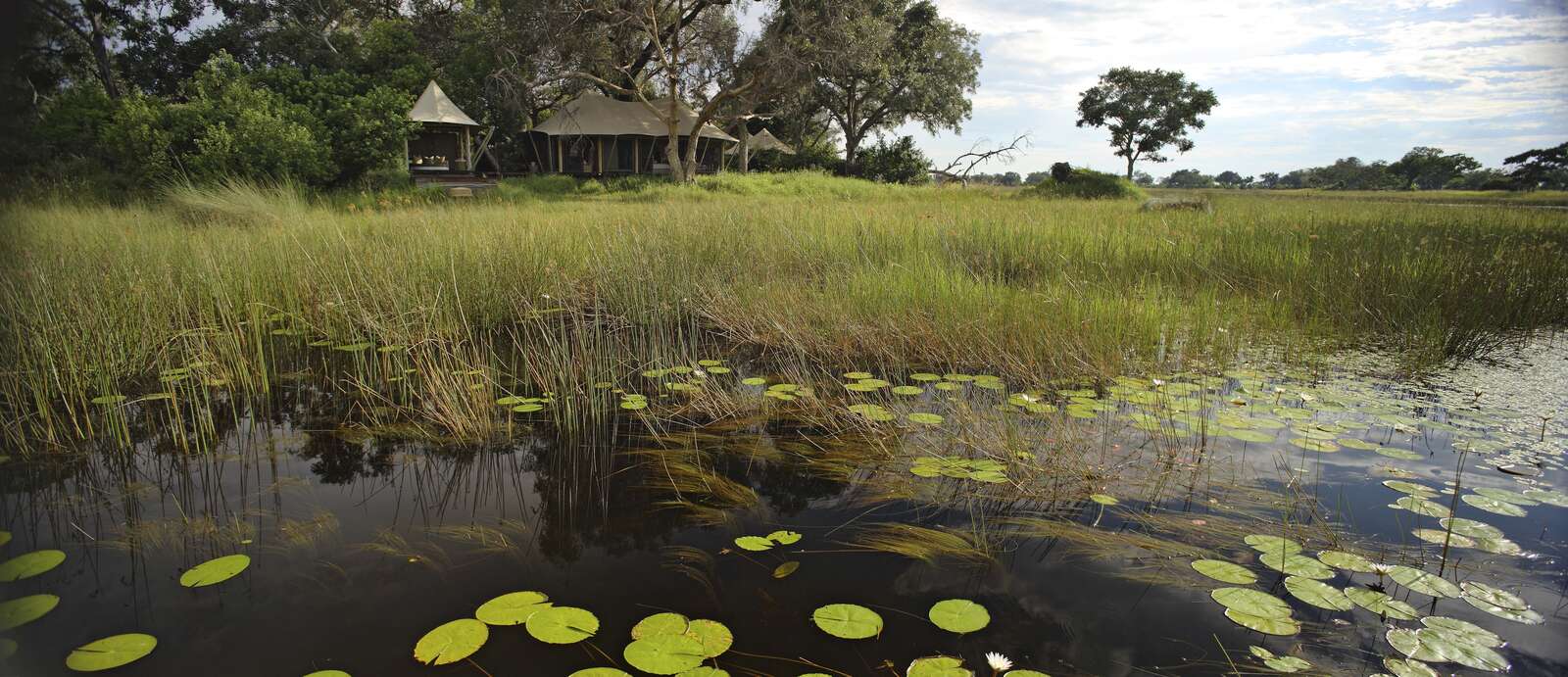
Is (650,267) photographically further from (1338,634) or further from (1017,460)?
(1338,634)

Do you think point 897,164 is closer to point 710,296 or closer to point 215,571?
point 710,296

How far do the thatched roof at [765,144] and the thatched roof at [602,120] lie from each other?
6.48 metres

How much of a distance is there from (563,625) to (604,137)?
86.7ft

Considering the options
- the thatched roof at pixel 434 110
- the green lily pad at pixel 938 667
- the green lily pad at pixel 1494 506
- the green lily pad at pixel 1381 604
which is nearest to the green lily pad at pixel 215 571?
the green lily pad at pixel 938 667

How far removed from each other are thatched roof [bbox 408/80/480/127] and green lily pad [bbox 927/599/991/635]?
68.9ft

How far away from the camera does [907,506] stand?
9.18 feet

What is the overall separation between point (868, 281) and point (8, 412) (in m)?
4.81

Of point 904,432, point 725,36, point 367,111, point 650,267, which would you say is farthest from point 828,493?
point 725,36

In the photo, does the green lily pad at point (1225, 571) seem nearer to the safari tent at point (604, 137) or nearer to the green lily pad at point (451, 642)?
the green lily pad at point (451, 642)

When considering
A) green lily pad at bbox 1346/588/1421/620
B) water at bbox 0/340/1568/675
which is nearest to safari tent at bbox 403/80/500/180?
water at bbox 0/340/1568/675

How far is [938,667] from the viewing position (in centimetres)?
187

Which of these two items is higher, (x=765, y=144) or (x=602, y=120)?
(x=765, y=144)

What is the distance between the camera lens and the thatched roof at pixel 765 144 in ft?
110

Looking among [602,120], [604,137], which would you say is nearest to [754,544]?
[602,120]
